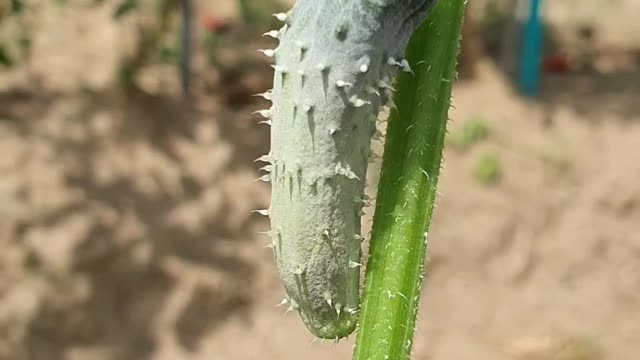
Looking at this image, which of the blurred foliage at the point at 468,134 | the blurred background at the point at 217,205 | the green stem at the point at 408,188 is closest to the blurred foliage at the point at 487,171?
the blurred background at the point at 217,205

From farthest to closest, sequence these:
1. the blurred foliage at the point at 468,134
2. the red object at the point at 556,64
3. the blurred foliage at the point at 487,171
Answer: the red object at the point at 556,64 < the blurred foliage at the point at 468,134 < the blurred foliage at the point at 487,171

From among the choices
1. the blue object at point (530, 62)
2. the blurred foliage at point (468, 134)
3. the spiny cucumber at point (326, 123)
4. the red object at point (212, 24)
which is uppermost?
the blue object at point (530, 62)

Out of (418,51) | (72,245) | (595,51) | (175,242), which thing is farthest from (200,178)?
(418,51)

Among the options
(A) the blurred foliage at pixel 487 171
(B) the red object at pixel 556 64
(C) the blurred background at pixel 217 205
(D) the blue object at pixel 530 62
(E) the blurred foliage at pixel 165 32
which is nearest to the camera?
(C) the blurred background at pixel 217 205

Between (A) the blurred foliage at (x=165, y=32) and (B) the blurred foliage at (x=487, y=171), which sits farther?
(B) the blurred foliage at (x=487, y=171)

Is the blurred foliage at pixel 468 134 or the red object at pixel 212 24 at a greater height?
the red object at pixel 212 24

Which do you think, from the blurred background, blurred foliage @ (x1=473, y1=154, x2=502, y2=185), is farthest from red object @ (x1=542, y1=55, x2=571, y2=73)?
blurred foliage @ (x1=473, y1=154, x2=502, y2=185)

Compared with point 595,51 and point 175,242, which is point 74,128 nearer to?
point 175,242

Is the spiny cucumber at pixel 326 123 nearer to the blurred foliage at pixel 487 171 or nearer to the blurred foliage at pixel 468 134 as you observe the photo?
the blurred foliage at pixel 487 171
